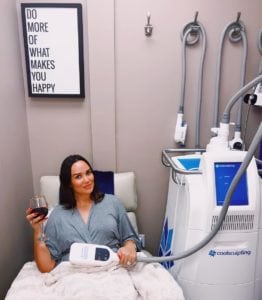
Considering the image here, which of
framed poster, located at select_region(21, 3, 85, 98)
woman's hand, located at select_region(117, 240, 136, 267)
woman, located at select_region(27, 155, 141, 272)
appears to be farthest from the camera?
framed poster, located at select_region(21, 3, 85, 98)

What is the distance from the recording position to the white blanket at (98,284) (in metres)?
1.20

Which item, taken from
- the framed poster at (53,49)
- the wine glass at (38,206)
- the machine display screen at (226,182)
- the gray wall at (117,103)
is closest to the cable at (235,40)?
the gray wall at (117,103)

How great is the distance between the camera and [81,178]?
1509 mm

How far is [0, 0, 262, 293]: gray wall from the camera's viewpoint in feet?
5.27

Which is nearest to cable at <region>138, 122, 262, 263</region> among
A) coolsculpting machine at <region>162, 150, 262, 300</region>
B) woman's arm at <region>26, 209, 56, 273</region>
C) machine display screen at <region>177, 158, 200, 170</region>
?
coolsculpting machine at <region>162, 150, 262, 300</region>

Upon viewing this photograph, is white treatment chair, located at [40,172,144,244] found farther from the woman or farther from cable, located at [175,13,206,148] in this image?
cable, located at [175,13,206,148]

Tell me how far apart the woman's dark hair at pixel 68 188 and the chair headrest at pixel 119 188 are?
15 centimetres

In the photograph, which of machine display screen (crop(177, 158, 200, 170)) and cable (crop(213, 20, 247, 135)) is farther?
cable (crop(213, 20, 247, 135))

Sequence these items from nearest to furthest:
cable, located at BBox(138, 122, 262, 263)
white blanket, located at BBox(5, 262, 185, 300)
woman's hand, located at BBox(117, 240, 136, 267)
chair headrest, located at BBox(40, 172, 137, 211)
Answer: cable, located at BBox(138, 122, 262, 263), white blanket, located at BBox(5, 262, 185, 300), woman's hand, located at BBox(117, 240, 136, 267), chair headrest, located at BBox(40, 172, 137, 211)

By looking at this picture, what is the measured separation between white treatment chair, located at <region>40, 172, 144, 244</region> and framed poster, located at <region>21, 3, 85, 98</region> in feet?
1.73

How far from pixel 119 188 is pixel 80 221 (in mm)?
347

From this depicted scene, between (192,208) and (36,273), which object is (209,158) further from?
(36,273)

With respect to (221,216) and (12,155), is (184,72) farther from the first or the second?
(12,155)

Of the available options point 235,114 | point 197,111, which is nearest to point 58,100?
point 197,111
